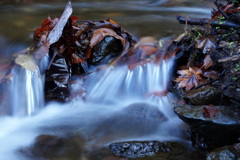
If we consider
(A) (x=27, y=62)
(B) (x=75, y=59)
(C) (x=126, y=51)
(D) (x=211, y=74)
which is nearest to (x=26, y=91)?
(A) (x=27, y=62)

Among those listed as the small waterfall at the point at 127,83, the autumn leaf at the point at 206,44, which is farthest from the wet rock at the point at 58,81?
the autumn leaf at the point at 206,44

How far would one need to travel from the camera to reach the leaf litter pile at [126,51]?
334 cm

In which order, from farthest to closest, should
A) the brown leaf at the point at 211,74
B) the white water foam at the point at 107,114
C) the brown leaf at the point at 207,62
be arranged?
1. the brown leaf at the point at 207,62
2. the brown leaf at the point at 211,74
3. the white water foam at the point at 107,114

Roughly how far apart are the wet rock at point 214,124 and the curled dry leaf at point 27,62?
2.13 meters

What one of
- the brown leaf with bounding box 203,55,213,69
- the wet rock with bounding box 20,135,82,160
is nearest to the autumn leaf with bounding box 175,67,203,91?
the brown leaf with bounding box 203,55,213,69

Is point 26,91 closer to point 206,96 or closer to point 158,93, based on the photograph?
point 158,93

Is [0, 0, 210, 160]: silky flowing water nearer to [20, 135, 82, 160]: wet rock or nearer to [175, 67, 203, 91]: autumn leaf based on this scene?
[20, 135, 82, 160]: wet rock

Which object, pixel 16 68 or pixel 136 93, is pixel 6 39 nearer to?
pixel 16 68

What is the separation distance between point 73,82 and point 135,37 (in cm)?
166

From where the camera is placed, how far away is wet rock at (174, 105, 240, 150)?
2.46 metres

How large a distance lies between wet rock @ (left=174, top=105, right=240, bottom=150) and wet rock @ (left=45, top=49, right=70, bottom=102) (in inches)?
72.5

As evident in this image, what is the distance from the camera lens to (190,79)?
3393mm

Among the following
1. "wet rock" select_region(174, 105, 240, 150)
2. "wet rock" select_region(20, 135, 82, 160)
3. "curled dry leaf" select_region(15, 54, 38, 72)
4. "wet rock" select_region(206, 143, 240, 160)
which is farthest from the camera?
"curled dry leaf" select_region(15, 54, 38, 72)

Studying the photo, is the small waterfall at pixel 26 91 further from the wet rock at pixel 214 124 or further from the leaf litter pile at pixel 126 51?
the wet rock at pixel 214 124
